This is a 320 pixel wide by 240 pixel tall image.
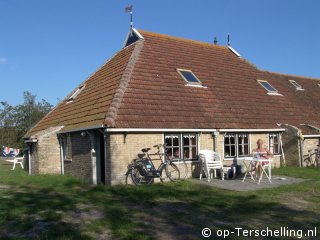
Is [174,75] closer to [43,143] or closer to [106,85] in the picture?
[106,85]

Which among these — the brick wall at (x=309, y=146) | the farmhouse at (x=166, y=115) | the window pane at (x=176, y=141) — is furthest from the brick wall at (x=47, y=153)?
the brick wall at (x=309, y=146)

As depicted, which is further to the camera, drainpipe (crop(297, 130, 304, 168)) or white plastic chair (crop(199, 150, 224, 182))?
drainpipe (crop(297, 130, 304, 168))

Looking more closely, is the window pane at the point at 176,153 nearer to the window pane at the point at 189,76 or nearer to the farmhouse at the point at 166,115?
the farmhouse at the point at 166,115

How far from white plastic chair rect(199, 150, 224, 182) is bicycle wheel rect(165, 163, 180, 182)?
113 centimetres

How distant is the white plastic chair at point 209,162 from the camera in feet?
50.3

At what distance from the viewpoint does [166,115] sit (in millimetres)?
15844

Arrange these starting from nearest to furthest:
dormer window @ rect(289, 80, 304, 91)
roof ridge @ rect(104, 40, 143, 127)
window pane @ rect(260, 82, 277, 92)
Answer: roof ridge @ rect(104, 40, 143, 127) → window pane @ rect(260, 82, 277, 92) → dormer window @ rect(289, 80, 304, 91)

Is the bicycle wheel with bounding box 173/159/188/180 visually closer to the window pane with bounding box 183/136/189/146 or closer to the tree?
the window pane with bounding box 183/136/189/146

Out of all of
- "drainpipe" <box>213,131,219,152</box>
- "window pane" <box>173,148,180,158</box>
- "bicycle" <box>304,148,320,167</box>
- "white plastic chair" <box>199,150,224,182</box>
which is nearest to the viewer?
"white plastic chair" <box>199,150,224,182</box>

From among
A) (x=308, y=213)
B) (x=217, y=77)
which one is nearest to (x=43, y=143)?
(x=217, y=77)

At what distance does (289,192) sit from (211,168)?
389 cm

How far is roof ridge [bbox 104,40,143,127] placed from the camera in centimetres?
1413

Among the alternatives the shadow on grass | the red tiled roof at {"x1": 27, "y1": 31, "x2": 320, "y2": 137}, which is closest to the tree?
the red tiled roof at {"x1": 27, "y1": 31, "x2": 320, "y2": 137}

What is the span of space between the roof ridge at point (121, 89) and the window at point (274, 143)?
7523mm
